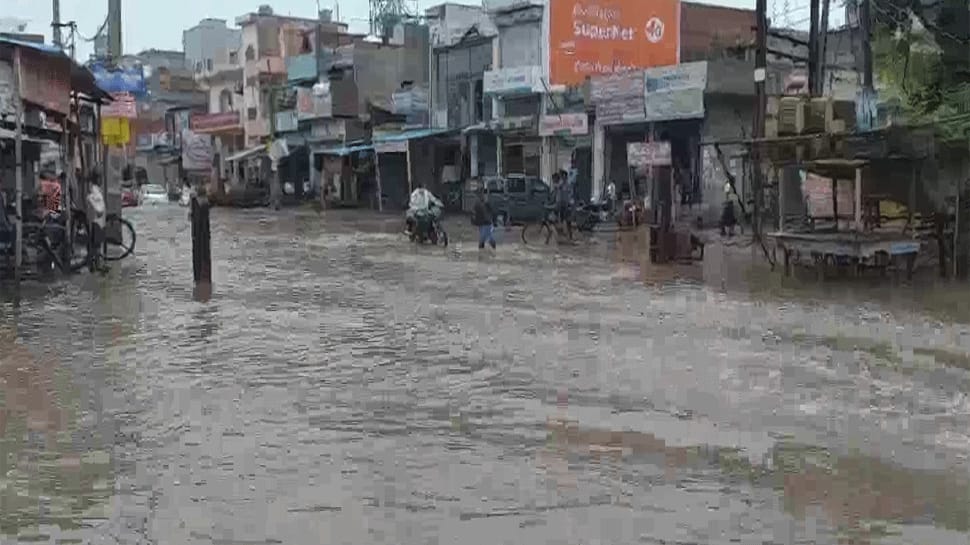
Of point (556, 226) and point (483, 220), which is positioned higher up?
point (483, 220)

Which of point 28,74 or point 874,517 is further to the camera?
point 28,74

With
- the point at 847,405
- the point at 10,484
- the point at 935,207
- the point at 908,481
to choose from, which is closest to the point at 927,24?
the point at 935,207

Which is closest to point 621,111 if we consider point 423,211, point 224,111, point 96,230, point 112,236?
point 423,211

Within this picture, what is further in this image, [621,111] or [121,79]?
[621,111]

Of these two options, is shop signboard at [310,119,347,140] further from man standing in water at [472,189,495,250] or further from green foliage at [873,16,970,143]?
green foliage at [873,16,970,143]

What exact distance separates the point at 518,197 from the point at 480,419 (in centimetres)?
2788

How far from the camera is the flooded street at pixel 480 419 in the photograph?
607 centimetres

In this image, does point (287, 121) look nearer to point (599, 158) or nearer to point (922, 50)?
point (599, 158)

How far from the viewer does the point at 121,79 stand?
26.3 metres

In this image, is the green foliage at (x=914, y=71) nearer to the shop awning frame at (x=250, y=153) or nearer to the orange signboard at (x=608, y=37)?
the orange signboard at (x=608, y=37)

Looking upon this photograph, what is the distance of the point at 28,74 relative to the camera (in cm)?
1716

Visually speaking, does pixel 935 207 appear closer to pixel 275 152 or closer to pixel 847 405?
pixel 847 405

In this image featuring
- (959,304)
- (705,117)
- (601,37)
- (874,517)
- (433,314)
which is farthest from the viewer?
(601,37)

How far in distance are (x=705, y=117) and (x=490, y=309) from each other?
22355mm
